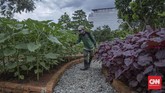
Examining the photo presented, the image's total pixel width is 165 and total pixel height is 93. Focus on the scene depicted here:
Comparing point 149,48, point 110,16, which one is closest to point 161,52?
point 149,48

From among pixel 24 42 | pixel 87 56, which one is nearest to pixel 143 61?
pixel 24 42

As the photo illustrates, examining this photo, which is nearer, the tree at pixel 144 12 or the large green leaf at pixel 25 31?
the large green leaf at pixel 25 31

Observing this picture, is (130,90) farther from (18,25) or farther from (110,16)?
(110,16)

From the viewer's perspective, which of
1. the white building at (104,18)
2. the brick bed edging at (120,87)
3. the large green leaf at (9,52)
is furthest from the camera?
the white building at (104,18)

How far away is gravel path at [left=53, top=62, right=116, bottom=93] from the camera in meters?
3.11

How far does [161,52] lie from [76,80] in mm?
1693

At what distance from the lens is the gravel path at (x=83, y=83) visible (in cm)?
311

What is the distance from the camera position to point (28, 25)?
10.1ft

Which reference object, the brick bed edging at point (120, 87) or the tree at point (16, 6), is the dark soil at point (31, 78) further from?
the tree at point (16, 6)

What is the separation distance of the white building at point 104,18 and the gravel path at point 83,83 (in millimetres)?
13267

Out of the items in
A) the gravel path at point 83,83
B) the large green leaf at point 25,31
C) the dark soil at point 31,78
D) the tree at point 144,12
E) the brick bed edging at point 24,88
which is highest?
the tree at point 144,12

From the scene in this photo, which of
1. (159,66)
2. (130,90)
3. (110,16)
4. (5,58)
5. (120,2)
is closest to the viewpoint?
(159,66)

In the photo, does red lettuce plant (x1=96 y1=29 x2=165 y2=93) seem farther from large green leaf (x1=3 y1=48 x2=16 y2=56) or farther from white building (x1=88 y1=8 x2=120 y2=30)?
white building (x1=88 y1=8 x2=120 y2=30)

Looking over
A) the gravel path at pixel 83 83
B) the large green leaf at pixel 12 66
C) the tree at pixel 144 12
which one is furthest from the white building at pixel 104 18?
the large green leaf at pixel 12 66
